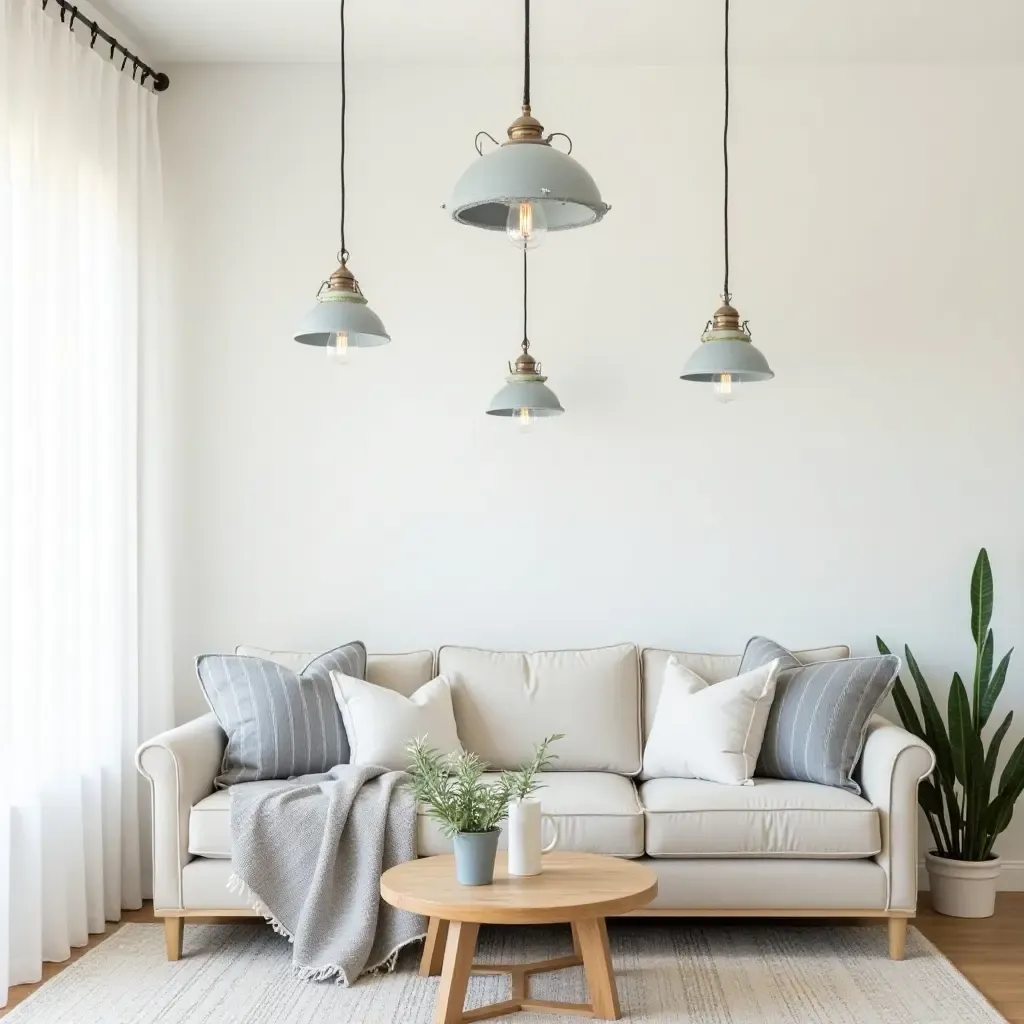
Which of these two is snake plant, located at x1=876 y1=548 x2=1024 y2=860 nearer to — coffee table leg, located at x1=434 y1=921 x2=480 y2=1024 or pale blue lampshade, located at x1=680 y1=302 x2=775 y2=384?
pale blue lampshade, located at x1=680 y1=302 x2=775 y2=384

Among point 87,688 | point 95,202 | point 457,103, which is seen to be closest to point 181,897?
point 87,688

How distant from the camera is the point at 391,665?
14.5 feet

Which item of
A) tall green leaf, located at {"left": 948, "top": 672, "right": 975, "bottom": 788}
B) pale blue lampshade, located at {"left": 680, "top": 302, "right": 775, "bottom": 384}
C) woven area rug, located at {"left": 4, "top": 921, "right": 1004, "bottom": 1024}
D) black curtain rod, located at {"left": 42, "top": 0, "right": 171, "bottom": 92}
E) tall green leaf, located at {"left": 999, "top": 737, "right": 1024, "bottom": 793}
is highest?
black curtain rod, located at {"left": 42, "top": 0, "right": 171, "bottom": 92}

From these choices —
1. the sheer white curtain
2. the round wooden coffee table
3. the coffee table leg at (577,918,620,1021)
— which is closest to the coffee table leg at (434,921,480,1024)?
the round wooden coffee table

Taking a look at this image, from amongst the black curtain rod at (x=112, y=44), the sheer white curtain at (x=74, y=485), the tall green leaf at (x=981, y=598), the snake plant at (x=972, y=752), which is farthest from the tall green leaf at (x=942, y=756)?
the black curtain rod at (x=112, y=44)

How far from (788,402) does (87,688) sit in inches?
110

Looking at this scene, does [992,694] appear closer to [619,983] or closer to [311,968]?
[619,983]

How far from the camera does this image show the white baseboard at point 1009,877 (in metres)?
4.60

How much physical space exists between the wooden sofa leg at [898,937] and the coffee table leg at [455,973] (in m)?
1.41

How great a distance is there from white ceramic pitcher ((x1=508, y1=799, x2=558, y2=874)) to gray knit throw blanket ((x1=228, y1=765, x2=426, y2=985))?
53 cm

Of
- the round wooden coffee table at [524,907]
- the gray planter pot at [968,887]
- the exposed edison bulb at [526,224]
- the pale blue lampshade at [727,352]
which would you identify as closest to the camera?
the exposed edison bulb at [526,224]

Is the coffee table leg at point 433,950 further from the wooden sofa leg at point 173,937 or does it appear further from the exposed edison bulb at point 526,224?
the exposed edison bulb at point 526,224

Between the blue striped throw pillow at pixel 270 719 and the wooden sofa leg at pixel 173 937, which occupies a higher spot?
the blue striped throw pillow at pixel 270 719

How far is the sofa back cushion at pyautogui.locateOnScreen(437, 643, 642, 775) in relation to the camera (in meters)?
4.30
